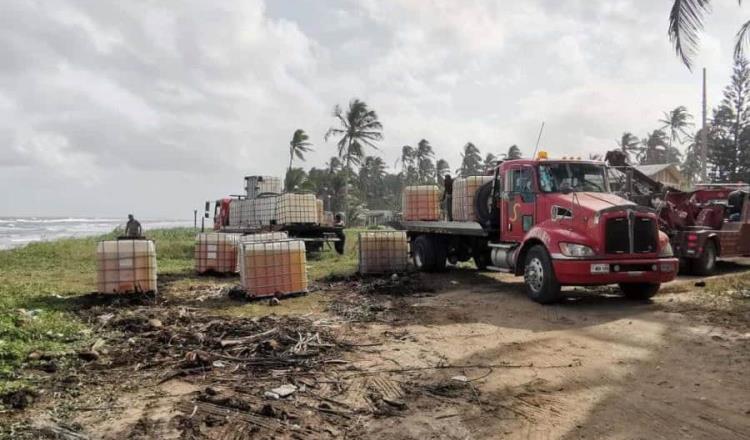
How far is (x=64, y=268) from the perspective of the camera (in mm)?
16297

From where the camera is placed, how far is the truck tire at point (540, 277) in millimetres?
8852

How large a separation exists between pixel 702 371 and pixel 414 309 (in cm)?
442

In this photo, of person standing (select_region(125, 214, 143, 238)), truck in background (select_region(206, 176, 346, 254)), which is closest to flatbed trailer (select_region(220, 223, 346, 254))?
truck in background (select_region(206, 176, 346, 254))

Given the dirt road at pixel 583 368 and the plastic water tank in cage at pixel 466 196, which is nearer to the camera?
the dirt road at pixel 583 368

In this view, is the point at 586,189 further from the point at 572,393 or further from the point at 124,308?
the point at 124,308

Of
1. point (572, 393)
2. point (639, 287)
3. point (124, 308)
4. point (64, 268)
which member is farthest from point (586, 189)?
point (64, 268)

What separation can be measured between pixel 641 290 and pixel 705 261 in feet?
15.7

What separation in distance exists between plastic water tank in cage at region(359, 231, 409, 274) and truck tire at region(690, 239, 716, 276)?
7026mm

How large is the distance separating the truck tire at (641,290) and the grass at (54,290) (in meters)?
5.54

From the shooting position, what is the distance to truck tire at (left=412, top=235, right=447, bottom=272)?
45.3 ft

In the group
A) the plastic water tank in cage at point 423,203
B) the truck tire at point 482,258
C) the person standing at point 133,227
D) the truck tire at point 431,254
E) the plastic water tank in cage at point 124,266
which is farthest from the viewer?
the person standing at point 133,227

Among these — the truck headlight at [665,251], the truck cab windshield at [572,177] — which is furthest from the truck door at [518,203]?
the truck headlight at [665,251]

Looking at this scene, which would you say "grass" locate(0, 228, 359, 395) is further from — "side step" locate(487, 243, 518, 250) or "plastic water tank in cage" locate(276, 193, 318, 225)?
"side step" locate(487, 243, 518, 250)

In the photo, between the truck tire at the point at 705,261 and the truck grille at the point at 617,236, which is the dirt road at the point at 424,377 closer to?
the truck grille at the point at 617,236
